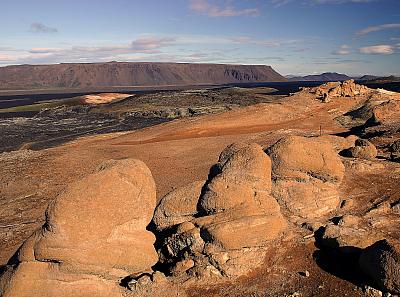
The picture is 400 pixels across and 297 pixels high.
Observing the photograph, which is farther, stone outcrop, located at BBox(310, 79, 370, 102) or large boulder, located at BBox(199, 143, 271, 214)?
stone outcrop, located at BBox(310, 79, 370, 102)

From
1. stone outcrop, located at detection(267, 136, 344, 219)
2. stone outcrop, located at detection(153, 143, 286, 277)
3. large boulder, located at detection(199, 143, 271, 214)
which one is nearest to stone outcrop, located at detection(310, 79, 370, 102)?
stone outcrop, located at detection(267, 136, 344, 219)

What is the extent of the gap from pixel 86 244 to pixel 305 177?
754 cm

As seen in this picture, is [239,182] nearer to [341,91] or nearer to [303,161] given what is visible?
[303,161]

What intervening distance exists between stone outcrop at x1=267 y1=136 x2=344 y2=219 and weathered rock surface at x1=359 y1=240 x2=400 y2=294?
136 inches

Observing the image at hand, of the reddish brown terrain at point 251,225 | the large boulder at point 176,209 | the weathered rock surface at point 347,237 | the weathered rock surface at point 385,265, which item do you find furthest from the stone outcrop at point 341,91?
the weathered rock surface at point 385,265

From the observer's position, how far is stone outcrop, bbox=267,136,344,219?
45.3ft

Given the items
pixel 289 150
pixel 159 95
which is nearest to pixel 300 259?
pixel 289 150

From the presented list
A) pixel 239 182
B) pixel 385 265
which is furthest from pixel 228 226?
pixel 385 265

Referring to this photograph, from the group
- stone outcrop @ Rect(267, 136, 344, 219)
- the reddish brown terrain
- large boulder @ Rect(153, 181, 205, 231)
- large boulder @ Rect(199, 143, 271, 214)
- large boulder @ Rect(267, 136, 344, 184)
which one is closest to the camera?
→ the reddish brown terrain

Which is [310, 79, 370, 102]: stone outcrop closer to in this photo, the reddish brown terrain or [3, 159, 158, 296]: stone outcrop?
the reddish brown terrain

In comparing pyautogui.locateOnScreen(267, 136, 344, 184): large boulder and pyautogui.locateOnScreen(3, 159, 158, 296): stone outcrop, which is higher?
pyautogui.locateOnScreen(267, 136, 344, 184): large boulder

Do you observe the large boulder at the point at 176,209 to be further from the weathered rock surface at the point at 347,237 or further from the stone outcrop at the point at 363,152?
the stone outcrop at the point at 363,152

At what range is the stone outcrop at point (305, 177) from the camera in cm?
1381

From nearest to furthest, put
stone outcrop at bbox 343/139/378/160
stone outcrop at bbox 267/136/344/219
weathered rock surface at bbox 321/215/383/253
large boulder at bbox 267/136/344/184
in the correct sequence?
weathered rock surface at bbox 321/215/383/253
stone outcrop at bbox 267/136/344/219
large boulder at bbox 267/136/344/184
stone outcrop at bbox 343/139/378/160
